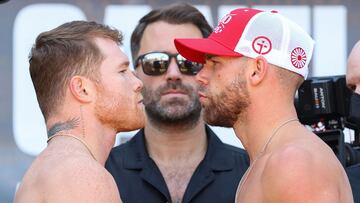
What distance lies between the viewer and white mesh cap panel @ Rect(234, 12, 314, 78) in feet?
9.94

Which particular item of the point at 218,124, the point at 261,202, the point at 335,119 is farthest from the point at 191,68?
the point at 261,202

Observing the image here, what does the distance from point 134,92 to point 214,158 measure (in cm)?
103

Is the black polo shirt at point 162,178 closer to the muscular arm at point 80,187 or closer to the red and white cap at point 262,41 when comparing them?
the red and white cap at point 262,41

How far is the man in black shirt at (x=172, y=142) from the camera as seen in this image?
12.7 feet

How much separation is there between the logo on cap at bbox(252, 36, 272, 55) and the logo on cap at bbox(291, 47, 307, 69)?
86mm

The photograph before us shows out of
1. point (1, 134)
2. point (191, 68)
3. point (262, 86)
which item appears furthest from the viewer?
point (1, 134)

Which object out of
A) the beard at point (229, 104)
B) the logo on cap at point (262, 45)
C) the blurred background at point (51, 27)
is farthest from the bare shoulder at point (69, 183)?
the blurred background at point (51, 27)

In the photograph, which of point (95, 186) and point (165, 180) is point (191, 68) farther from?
point (95, 186)

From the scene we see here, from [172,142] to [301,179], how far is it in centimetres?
150

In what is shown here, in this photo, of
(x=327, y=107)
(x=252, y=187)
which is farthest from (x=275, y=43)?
(x=327, y=107)

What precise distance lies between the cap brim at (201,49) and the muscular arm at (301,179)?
0.50 metres

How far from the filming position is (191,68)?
4.10 m

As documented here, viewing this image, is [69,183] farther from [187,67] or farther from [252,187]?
[187,67]

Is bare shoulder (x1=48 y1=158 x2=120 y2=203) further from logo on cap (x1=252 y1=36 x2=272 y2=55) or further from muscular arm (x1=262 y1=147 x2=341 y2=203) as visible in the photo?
logo on cap (x1=252 y1=36 x2=272 y2=55)
